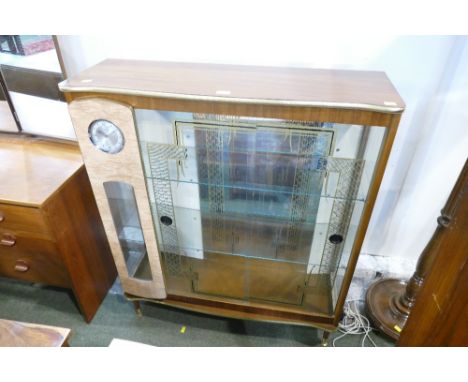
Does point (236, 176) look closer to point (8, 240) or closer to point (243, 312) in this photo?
point (243, 312)

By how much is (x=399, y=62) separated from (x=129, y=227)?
45.9 inches

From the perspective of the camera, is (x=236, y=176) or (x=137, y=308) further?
(x=137, y=308)

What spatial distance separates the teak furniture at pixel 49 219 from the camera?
117 cm

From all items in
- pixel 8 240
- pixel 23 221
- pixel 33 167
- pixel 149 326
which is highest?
pixel 33 167

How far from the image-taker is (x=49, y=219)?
1.16 metres

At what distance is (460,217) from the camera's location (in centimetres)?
42

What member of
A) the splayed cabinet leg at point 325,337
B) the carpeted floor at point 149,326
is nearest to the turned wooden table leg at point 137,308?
the carpeted floor at point 149,326

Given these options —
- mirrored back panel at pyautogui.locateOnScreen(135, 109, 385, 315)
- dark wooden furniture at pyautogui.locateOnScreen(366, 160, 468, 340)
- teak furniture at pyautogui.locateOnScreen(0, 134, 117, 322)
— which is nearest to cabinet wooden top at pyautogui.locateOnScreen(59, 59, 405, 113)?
mirrored back panel at pyautogui.locateOnScreen(135, 109, 385, 315)

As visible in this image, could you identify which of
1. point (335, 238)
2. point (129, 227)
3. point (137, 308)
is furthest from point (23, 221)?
point (335, 238)

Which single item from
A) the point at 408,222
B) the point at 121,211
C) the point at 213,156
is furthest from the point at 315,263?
the point at 121,211

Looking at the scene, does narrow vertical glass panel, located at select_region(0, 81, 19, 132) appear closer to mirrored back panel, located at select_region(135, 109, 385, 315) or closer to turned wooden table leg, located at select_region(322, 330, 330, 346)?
mirrored back panel, located at select_region(135, 109, 385, 315)

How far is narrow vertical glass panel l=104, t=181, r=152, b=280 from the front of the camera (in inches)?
45.4
